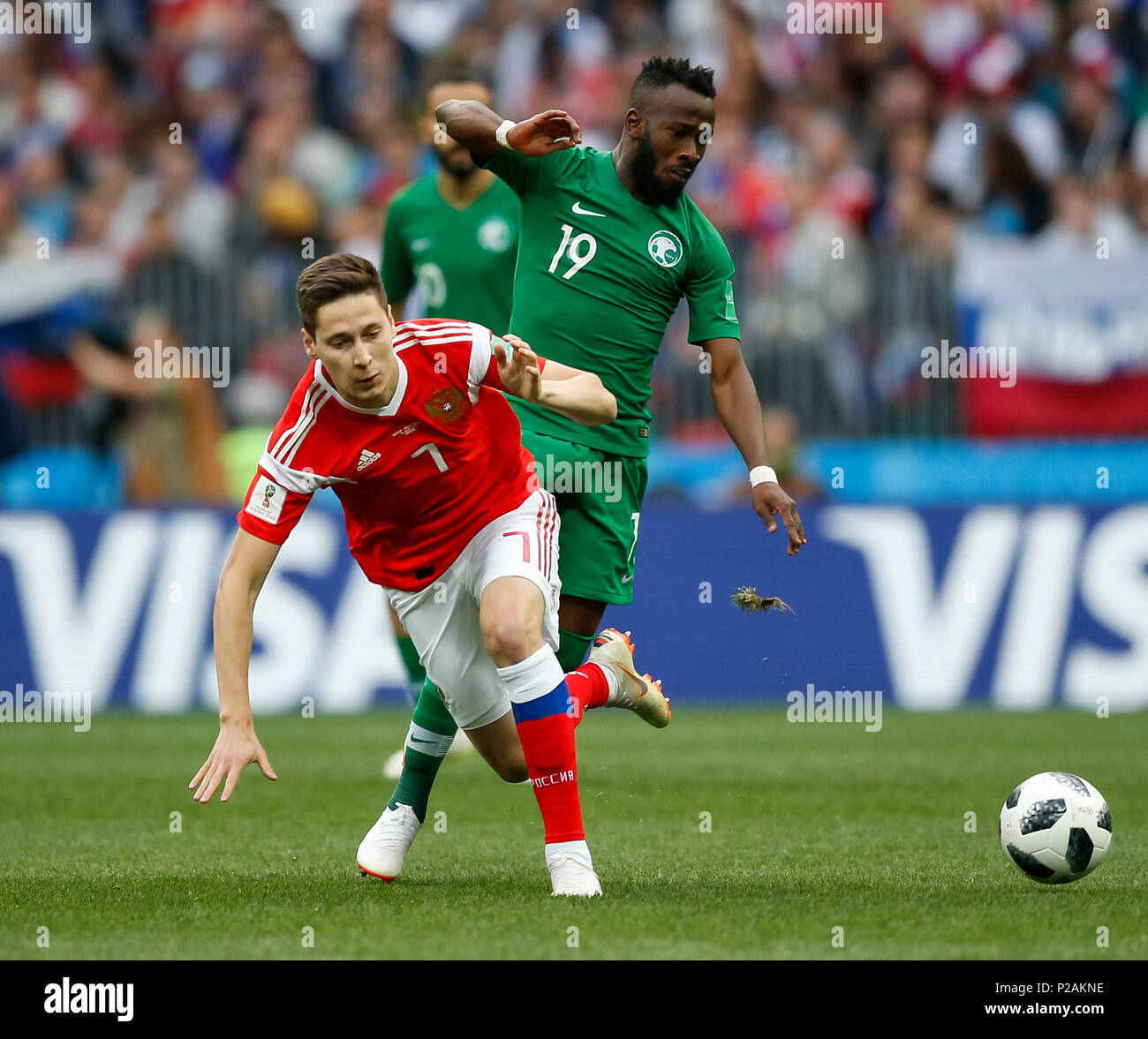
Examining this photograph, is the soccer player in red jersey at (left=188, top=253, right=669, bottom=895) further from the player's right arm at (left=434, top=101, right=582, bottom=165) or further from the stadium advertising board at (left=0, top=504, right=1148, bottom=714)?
the stadium advertising board at (left=0, top=504, right=1148, bottom=714)

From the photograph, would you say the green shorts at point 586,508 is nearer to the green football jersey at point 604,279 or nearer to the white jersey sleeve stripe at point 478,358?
the green football jersey at point 604,279

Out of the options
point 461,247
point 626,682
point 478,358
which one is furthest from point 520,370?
point 461,247

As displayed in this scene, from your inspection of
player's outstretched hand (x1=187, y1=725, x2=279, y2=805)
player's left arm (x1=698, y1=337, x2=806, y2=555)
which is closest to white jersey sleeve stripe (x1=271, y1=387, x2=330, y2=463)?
player's outstretched hand (x1=187, y1=725, x2=279, y2=805)

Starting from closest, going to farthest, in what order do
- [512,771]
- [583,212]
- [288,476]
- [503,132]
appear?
[288,476]
[512,771]
[503,132]
[583,212]

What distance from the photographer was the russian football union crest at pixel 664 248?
22.4 feet

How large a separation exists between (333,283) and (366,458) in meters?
0.60

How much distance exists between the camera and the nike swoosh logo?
684 cm

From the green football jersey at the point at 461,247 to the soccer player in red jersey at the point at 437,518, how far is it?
8.75 feet

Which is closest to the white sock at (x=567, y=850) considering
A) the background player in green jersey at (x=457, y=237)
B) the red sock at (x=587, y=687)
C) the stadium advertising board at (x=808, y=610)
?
the red sock at (x=587, y=687)

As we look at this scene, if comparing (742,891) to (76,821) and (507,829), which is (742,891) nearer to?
(507,829)

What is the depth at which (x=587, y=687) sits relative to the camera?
6.77m

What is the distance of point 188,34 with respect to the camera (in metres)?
18.4

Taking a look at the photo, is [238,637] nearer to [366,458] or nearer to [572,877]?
[366,458]

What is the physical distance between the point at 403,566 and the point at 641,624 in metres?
6.64
